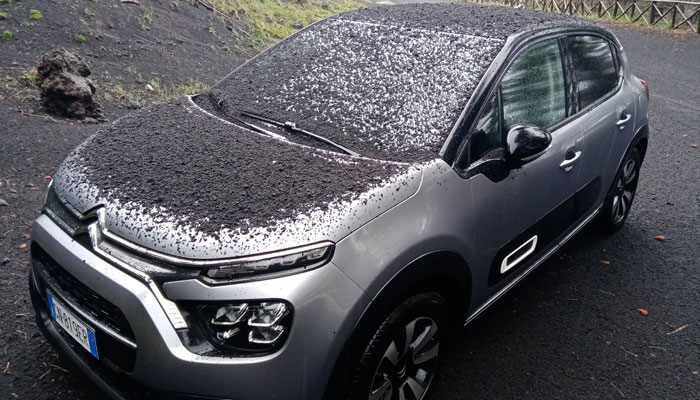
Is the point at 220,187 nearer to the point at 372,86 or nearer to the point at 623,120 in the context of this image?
the point at 372,86

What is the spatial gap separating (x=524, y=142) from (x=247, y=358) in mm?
1630

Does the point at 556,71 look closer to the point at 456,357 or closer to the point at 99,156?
the point at 456,357

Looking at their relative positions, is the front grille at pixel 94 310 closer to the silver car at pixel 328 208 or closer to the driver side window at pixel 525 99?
the silver car at pixel 328 208

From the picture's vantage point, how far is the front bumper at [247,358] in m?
1.94

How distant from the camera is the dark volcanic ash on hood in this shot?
2.09 meters

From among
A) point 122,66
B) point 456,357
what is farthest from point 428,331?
point 122,66

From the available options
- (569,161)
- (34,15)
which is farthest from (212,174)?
(34,15)

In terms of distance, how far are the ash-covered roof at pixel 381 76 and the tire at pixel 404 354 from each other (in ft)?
2.22

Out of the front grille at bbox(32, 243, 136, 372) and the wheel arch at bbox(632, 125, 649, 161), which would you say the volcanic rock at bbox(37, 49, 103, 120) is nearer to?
the front grille at bbox(32, 243, 136, 372)

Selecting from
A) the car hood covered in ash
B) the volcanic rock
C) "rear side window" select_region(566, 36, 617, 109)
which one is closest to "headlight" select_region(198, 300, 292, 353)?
the car hood covered in ash

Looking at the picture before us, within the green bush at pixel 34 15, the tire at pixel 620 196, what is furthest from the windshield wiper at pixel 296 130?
the green bush at pixel 34 15

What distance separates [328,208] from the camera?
219 cm

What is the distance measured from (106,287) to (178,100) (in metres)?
1.73

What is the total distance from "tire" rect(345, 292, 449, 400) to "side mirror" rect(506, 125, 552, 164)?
789mm
